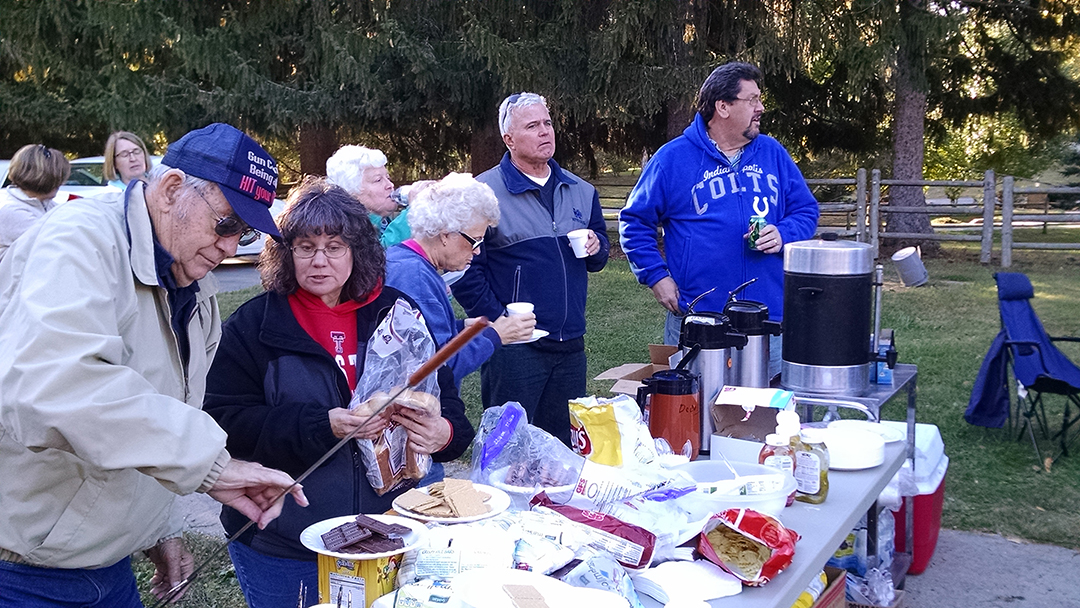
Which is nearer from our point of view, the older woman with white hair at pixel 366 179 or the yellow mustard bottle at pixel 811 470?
the yellow mustard bottle at pixel 811 470

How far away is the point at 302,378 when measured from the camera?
226cm

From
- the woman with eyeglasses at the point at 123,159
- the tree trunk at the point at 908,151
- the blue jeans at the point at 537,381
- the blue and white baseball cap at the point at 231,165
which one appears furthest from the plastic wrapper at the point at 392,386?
the tree trunk at the point at 908,151

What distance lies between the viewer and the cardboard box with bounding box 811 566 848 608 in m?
2.42

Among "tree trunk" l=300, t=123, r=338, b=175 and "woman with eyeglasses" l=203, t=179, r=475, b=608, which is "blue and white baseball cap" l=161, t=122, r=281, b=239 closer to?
"woman with eyeglasses" l=203, t=179, r=475, b=608

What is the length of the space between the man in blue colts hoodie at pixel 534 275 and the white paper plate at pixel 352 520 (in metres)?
2.03

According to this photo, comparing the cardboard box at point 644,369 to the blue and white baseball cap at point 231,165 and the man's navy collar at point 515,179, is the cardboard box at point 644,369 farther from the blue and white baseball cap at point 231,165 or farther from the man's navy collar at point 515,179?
the blue and white baseball cap at point 231,165

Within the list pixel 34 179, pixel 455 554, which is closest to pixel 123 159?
pixel 34 179

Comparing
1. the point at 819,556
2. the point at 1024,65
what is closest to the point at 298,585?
the point at 819,556

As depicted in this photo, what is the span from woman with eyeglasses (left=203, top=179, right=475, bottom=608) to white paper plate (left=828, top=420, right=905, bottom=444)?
1.16m

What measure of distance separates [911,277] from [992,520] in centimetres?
191

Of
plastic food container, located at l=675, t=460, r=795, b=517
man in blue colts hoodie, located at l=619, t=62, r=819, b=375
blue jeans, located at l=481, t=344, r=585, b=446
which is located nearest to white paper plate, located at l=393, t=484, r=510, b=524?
plastic food container, located at l=675, t=460, r=795, b=517

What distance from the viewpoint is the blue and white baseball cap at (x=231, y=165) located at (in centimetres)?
174

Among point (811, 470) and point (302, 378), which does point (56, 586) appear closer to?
point (302, 378)

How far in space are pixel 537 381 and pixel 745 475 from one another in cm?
171
